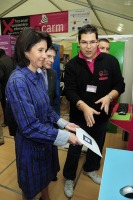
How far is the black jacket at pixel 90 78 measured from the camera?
1695mm

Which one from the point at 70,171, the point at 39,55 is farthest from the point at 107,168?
the point at 70,171

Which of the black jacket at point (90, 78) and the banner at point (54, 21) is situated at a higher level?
the banner at point (54, 21)

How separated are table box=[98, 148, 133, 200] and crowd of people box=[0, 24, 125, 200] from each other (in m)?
0.26

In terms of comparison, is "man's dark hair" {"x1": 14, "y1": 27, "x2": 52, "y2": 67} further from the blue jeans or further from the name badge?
the blue jeans

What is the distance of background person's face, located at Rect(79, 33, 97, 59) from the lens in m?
1.62

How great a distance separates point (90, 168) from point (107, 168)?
50.5 inches

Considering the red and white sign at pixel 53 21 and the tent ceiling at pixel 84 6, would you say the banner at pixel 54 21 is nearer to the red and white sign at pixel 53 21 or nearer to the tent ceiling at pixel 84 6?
the red and white sign at pixel 53 21

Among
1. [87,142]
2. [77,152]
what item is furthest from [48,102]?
[77,152]

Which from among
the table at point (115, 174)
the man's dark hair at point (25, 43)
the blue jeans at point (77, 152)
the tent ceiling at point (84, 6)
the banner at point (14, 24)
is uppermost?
the tent ceiling at point (84, 6)

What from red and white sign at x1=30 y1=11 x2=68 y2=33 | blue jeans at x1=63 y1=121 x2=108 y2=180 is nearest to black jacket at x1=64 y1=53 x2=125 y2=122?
blue jeans at x1=63 y1=121 x2=108 y2=180

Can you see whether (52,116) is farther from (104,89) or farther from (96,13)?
(96,13)

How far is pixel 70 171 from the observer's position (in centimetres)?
197

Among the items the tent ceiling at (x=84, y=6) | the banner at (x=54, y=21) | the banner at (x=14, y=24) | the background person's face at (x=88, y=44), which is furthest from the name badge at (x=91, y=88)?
the tent ceiling at (x=84, y=6)

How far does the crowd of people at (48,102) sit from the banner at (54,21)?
9.27 ft
